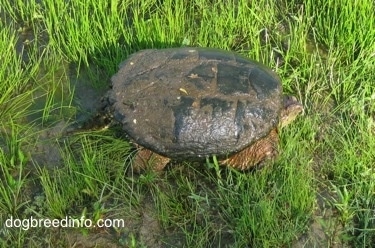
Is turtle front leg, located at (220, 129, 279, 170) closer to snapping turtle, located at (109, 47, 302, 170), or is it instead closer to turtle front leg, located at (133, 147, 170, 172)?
snapping turtle, located at (109, 47, 302, 170)

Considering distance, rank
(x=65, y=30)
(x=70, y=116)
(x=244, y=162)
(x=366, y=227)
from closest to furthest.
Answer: (x=366, y=227) < (x=244, y=162) < (x=70, y=116) < (x=65, y=30)

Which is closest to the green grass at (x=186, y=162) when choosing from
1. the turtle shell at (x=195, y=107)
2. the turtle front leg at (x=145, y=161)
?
the turtle front leg at (x=145, y=161)

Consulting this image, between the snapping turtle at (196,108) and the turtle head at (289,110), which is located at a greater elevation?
the snapping turtle at (196,108)

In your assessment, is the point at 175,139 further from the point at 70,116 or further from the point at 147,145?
the point at 70,116

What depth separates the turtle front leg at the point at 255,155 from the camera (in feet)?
10.0

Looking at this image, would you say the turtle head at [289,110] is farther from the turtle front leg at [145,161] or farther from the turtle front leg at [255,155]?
the turtle front leg at [145,161]

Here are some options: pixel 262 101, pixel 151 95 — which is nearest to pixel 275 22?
pixel 262 101

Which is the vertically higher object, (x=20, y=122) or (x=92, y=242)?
(x=20, y=122)

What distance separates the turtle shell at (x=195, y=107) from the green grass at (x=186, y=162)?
0.59 ft

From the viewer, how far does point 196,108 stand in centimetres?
287

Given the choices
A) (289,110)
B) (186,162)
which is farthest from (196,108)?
(289,110)

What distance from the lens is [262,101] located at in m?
2.94

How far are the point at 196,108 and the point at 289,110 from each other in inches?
22.9

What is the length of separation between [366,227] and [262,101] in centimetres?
80
